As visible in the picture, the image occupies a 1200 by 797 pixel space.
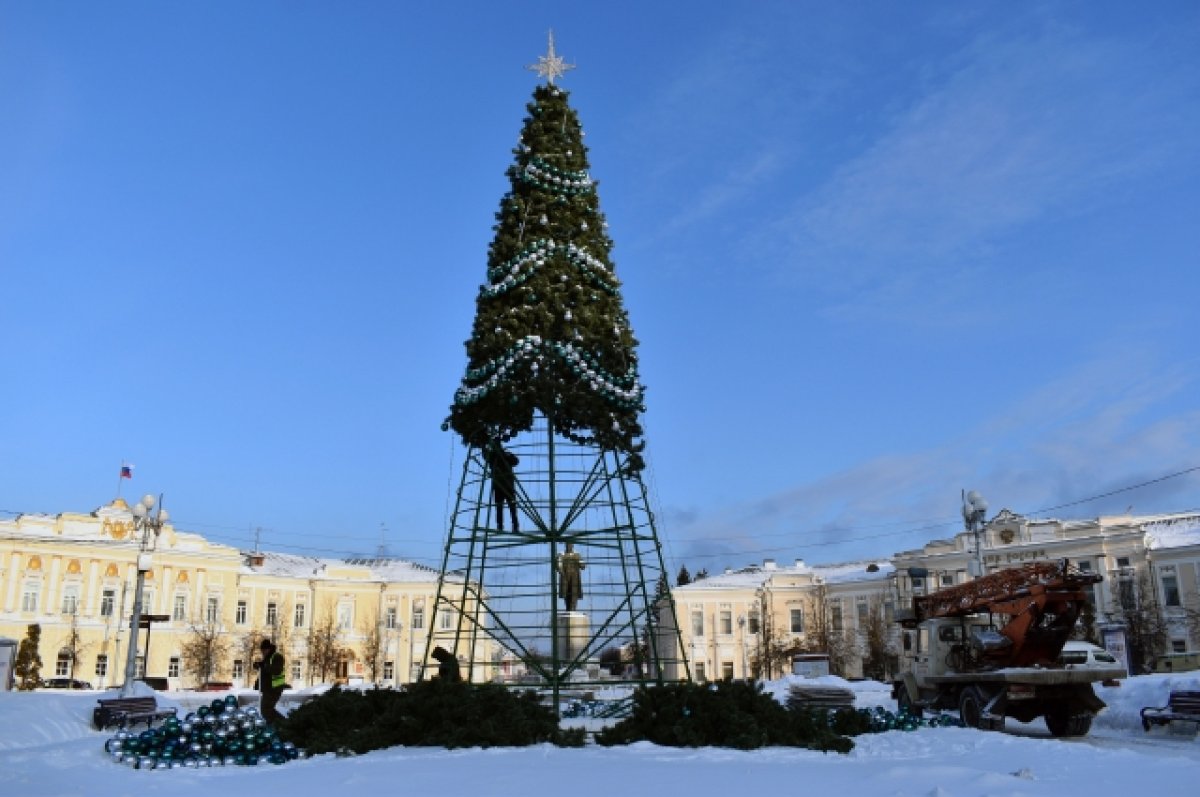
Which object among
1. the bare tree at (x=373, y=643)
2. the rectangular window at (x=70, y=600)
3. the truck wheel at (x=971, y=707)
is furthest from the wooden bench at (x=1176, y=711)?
the rectangular window at (x=70, y=600)

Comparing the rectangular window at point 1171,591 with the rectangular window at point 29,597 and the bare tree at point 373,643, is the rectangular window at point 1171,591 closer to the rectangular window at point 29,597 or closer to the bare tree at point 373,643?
the bare tree at point 373,643

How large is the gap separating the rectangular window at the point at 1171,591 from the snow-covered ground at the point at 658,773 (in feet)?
178

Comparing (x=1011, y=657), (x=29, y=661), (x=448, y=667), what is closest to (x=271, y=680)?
(x=448, y=667)

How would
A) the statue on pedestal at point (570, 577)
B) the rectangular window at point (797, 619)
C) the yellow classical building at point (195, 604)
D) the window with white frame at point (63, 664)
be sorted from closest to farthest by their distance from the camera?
the statue on pedestal at point (570, 577) < the window with white frame at point (63, 664) < the yellow classical building at point (195, 604) < the rectangular window at point (797, 619)

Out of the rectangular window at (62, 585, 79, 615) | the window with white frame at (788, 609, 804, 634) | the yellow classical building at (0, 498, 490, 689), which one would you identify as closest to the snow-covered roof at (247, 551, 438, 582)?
the yellow classical building at (0, 498, 490, 689)

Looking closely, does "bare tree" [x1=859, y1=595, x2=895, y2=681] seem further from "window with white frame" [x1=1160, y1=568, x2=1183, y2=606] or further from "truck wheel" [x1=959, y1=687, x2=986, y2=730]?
"truck wheel" [x1=959, y1=687, x2=986, y2=730]

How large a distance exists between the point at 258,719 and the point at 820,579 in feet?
215

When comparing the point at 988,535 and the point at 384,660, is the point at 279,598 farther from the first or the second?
the point at 988,535

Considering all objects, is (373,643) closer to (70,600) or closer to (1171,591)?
(70,600)

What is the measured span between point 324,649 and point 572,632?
189 ft

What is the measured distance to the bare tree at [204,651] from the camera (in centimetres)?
6344

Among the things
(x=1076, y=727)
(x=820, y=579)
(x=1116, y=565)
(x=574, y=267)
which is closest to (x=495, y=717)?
(x=574, y=267)

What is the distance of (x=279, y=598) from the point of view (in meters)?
72.6

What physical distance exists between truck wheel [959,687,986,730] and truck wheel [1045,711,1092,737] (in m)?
1.16
